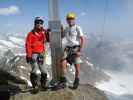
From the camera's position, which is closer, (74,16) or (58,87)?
(74,16)

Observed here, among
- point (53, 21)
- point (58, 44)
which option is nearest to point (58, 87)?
point (58, 44)

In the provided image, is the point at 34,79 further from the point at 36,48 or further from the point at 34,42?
the point at 34,42

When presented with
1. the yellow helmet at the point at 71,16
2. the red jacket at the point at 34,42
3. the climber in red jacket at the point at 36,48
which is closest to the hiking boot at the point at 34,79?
the climber in red jacket at the point at 36,48

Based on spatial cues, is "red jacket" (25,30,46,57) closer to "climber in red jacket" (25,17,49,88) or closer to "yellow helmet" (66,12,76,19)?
"climber in red jacket" (25,17,49,88)

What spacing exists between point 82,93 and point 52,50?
2.98 m

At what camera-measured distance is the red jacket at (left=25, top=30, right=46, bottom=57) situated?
54.1 ft

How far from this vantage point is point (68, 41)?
17312 millimetres

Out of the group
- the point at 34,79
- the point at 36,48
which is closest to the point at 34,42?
the point at 36,48

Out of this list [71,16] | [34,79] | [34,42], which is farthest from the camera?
[34,79]

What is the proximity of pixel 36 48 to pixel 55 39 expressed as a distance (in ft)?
5.33

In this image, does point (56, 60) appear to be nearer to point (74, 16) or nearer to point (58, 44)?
point (58, 44)

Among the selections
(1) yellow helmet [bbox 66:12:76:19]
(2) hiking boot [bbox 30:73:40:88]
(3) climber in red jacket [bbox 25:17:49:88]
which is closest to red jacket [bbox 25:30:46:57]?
(3) climber in red jacket [bbox 25:17:49:88]

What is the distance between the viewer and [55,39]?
1798 cm

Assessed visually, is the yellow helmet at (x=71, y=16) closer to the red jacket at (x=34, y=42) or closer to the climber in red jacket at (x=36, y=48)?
the climber in red jacket at (x=36, y=48)
